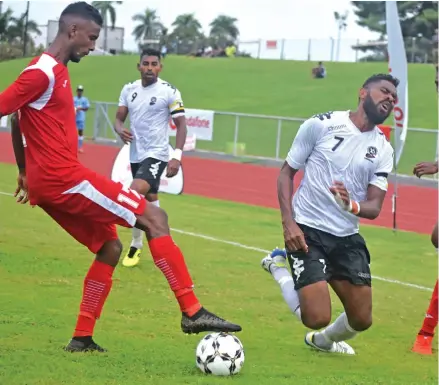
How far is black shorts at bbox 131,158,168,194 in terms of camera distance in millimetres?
10891

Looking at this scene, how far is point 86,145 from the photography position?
37.0 metres

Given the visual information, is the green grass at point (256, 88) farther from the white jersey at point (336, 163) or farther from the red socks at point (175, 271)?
the red socks at point (175, 271)

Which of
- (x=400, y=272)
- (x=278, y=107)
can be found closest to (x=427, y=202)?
(x=400, y=272)

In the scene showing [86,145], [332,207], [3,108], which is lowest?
[86,145]

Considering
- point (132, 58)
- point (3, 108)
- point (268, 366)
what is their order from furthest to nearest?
point (132, 58)
point (268, 366)
point (3, 108)

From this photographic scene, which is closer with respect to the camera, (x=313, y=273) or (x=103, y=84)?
(x=313, y=273)

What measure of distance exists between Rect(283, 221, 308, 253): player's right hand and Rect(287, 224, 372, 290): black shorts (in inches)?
3.9

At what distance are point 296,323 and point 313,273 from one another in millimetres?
1760

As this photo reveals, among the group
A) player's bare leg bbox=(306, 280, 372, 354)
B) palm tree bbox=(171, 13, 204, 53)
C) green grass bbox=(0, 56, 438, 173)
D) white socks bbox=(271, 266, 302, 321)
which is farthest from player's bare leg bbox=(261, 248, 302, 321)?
palm tree bbox=(171, 13, 204, 53)

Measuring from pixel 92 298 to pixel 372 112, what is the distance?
8.75ft

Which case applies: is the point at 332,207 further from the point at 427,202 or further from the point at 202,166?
the point at 202,166

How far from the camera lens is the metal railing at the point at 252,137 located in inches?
1246

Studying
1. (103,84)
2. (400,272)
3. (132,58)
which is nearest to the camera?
(400,272)

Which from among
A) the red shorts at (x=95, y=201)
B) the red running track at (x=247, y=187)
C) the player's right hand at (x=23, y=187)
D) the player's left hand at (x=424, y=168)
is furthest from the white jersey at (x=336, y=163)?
the red running track at (x=247, y=187)
